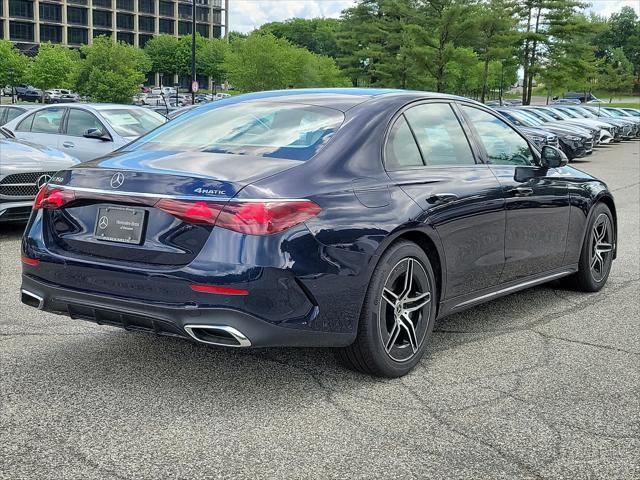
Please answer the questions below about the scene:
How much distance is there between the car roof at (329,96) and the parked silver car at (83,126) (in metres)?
7.52

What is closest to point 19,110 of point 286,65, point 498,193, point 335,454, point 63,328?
point 63,328

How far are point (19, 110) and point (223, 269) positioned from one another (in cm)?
1493

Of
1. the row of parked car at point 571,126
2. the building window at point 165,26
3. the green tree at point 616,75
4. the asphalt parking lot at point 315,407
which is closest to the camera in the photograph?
the asphalt parking lot at point 315,407

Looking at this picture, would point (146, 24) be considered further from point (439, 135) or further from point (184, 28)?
point (439, 135)

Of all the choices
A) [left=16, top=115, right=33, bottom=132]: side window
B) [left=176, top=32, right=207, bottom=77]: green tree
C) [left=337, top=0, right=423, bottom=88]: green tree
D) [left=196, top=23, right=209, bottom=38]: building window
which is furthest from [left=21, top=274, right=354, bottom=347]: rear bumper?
[left=196, top=23, right=209, bottom=38]: building window

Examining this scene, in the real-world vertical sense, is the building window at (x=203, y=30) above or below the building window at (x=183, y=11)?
below

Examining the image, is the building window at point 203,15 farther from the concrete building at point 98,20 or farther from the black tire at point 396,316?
the black tire at point 396,316

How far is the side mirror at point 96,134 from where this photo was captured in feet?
38.7

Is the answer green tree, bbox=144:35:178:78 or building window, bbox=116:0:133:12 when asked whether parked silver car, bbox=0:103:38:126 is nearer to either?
green tree, bbox=144:35:178:78

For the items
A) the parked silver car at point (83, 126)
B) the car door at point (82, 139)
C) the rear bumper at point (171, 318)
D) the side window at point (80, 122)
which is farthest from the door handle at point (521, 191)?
the side window at point (80, 122)

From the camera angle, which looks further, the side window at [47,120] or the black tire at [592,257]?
the side window at [47,120]

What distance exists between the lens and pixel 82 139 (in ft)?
42.3

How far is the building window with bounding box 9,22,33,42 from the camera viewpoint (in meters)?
113

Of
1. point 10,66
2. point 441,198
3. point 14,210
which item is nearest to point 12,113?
point 14,210
